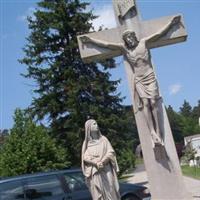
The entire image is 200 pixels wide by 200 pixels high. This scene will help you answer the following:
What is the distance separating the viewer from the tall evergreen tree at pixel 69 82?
102 ft

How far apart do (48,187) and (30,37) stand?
963 inches

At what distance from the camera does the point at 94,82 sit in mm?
32094

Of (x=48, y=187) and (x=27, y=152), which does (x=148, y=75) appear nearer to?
(x=48, y=187)

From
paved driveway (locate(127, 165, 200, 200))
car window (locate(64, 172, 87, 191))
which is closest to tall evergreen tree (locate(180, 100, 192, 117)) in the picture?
paved driveway (locate(127, 165, 200, 200))

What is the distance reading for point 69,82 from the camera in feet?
104

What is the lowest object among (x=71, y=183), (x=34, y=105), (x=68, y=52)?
(x=71, y=183)

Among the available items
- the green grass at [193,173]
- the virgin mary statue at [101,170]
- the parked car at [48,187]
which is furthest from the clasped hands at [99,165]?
the green grass at [193,173]

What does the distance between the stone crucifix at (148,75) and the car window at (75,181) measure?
3212mm

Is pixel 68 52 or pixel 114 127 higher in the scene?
pixel 68 52

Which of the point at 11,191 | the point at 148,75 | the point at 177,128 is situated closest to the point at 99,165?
the point at 148,75

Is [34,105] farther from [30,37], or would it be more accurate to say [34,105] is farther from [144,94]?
[144,94]

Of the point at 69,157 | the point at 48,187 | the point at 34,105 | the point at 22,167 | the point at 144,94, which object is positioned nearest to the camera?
the point at 144,94

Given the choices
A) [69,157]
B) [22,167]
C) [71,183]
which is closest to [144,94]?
[71,183]

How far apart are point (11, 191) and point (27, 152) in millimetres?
12263
